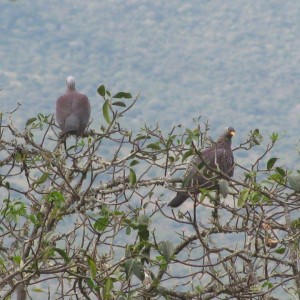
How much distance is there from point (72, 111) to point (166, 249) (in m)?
4.13

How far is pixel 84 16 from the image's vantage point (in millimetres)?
52938

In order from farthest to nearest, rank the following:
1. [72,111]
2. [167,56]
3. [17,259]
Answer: [167,56] → [72,111] → [17,259]

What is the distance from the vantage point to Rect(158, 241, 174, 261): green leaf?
3.68 m

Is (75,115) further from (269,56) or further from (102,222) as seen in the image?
(269,56)

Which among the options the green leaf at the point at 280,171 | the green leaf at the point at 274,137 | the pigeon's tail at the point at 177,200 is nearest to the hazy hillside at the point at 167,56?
the pigeon's tail at the point at 177,200

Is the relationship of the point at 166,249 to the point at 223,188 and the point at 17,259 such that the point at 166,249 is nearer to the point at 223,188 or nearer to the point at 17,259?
the point at 223,188

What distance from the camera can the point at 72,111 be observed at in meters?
7.71

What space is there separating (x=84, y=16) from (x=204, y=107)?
1729 centimetres

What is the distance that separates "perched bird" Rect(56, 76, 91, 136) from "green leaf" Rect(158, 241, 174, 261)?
Result: 351cm

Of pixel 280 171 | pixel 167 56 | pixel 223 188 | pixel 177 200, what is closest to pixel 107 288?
pixel 223 188

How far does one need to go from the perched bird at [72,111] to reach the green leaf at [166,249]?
3.51 meters

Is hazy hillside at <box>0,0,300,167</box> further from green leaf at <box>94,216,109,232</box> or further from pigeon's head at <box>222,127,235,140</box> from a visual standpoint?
green leaf at <box>94,216,109,232</box>

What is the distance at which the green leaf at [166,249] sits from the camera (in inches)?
145

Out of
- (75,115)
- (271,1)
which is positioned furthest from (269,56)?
(75,115)
